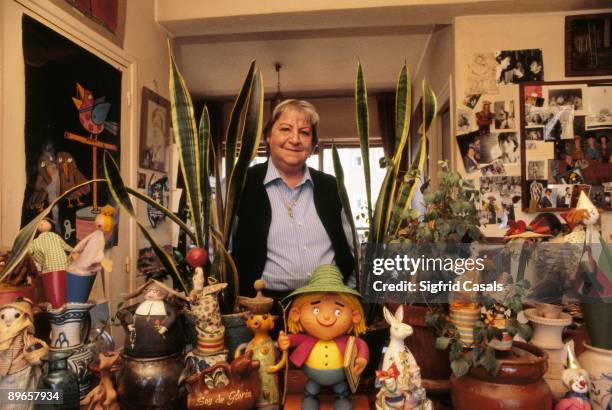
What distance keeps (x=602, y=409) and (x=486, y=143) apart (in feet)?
6.04

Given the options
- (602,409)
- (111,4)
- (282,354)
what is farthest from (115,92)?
(602,409)

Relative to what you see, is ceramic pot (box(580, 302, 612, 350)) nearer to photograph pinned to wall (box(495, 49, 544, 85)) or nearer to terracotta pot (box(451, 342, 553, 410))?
terracotta pot (box(451, 342, 553, 410))

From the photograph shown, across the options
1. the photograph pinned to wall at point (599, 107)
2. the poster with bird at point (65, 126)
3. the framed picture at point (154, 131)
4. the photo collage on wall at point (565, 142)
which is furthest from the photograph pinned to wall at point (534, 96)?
the poster with bird at point (65, 126)

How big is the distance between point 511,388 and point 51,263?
0.88 m

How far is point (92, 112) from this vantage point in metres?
1.68

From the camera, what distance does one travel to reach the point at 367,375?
92 centimetres

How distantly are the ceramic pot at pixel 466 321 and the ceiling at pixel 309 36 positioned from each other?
1.84m

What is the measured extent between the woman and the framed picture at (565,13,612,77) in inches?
67.1

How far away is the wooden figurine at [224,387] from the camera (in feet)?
2.46

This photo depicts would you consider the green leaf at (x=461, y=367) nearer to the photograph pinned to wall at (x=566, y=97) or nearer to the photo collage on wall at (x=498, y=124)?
the photo collage on wall at (x=498, y=124)

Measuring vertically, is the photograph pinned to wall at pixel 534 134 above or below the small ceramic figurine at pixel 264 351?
above

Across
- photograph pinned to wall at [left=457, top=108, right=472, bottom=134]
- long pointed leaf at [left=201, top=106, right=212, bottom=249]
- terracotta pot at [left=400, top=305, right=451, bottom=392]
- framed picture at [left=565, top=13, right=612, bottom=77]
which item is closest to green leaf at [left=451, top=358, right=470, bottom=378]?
terracotta pot at [left=400, top=305, right=451, bottom=392]

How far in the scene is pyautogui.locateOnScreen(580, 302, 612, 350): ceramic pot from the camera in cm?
74

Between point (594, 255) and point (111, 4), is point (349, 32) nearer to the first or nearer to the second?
point (111, 4)
